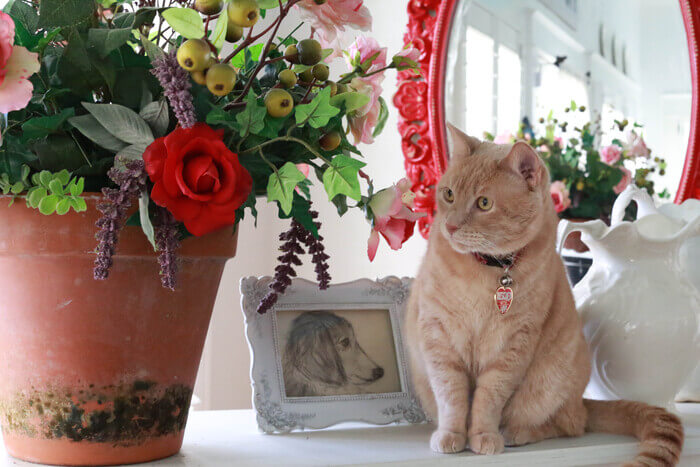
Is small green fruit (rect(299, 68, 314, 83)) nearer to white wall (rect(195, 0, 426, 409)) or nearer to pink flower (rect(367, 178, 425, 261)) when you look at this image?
pink flower (rect(367, 178, 425, 261))

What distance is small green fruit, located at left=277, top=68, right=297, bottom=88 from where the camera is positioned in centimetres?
60

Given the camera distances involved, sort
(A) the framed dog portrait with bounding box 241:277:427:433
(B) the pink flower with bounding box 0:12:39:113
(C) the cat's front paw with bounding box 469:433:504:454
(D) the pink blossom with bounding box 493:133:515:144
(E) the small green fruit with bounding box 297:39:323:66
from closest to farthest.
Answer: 1. (B) the pink flower with bounding box 0:12:39:113
2. (E) the small green fruit with bounding box 297:39:323:66
3. (C) the cat's front paw with bounding box 469:433:504:454
4. (A) the framed dog portrait with bounding box 241:277:427:433
5. (D) the pink blossom with bounding box 493:133:515:144

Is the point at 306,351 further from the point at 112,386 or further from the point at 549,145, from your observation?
the point at 549,145

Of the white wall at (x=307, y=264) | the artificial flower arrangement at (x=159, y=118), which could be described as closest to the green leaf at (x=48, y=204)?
the artificial flower arrangement at (x=159, y=118)

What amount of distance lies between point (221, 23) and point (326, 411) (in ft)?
1.62

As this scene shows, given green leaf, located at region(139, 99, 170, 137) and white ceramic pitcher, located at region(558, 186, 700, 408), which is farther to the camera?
white ceramic pitcher, located at region(558, 186, 700, 408)

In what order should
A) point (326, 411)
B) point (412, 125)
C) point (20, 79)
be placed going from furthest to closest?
point (412, 125)
point (326, 411)
point (20, 79)

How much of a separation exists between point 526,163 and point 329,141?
0.79ft

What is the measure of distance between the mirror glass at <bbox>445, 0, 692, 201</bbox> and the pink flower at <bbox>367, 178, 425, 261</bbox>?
786mm

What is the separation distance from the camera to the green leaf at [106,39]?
545 mm

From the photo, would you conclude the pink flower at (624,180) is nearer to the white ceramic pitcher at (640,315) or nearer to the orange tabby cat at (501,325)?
the white ceramic pitcher at (640,315)

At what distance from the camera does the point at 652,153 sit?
4.16ft

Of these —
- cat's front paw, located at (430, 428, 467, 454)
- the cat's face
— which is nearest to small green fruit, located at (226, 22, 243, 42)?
the cat's face

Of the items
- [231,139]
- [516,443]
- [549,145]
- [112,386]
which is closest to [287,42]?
[231,139]
